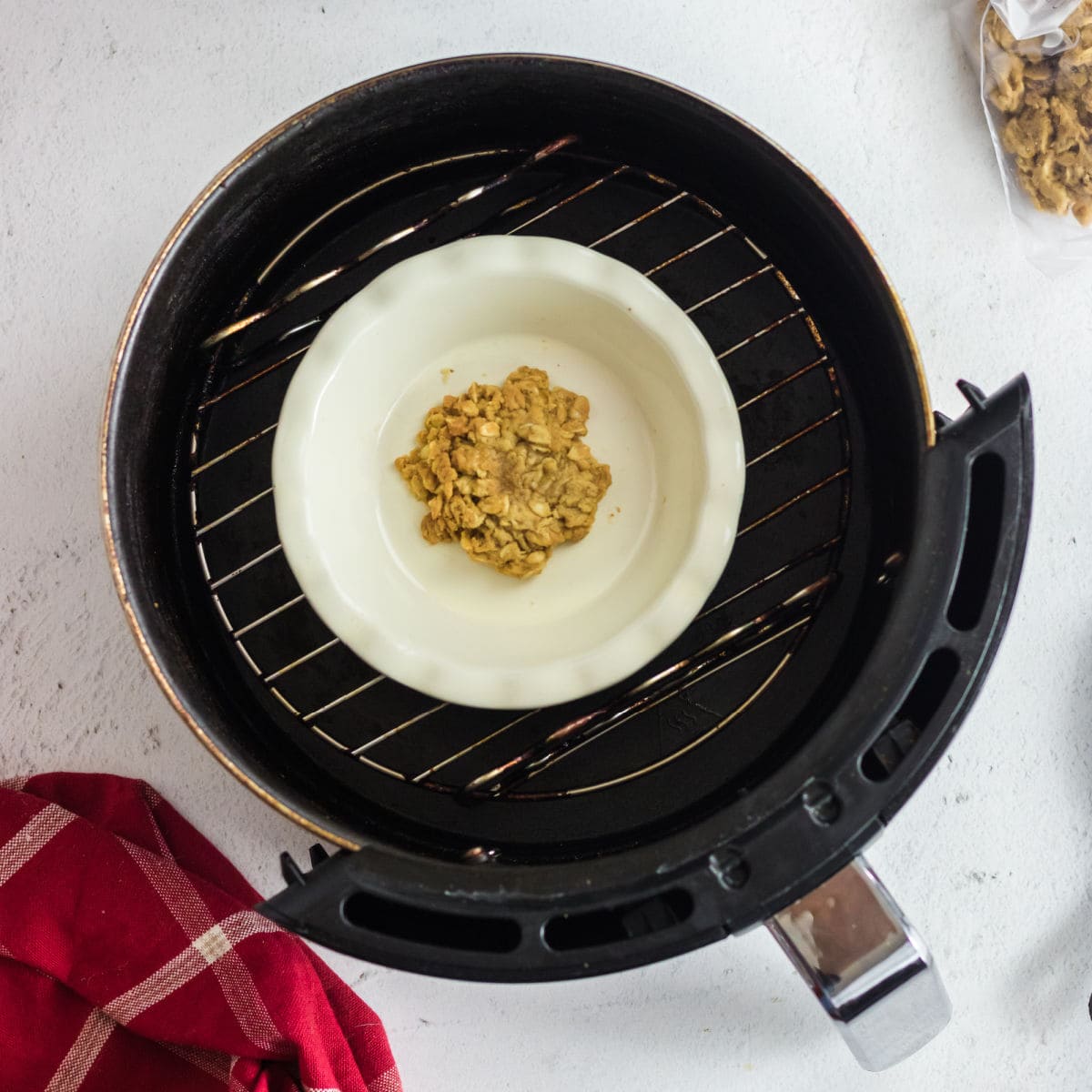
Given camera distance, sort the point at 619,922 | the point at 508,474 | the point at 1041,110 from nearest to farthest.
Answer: the point at 619,922
the point at 508,474
the point at 1041,110

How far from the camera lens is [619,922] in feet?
2.20

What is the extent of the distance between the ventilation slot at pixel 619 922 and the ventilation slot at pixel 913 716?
0.54ft

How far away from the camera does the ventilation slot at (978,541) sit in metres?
0.67

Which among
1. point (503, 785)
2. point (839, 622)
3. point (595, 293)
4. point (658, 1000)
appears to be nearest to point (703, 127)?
point (595, 293)

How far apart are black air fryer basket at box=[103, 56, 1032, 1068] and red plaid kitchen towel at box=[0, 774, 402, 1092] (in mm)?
172

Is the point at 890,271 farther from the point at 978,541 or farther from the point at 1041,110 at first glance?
the point at 978,541

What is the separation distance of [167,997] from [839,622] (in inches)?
27.4

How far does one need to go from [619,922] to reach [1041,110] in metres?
0.83

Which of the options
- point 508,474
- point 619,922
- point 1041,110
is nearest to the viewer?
point 619,922

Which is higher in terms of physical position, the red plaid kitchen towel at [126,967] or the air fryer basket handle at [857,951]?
the red plaid kitchen towel at [126,967]

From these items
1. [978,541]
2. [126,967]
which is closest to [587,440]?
[978,541]

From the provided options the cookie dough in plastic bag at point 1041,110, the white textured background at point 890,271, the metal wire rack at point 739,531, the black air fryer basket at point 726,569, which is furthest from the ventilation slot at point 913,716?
the cookie dough in plastic bag at point 1041,110

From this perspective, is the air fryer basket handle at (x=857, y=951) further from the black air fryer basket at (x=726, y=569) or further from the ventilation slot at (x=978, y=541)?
the ventilation slot at (x=978, y=541)

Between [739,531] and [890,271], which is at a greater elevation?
[890,271]
